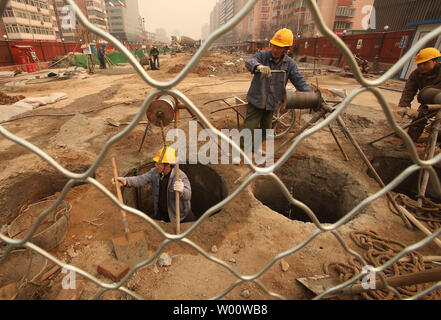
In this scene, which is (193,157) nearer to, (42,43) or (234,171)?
(234,171)

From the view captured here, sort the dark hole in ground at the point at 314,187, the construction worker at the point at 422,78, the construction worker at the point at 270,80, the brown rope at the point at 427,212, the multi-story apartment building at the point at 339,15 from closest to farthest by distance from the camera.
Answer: the brown rope at the point at 427,212 → the construction worker at the point at 270,80 → the construction worker at the point at 422,78 → the dark hole in ground at the point at 314,187 → the multi-story apartment building at the point at 339,15

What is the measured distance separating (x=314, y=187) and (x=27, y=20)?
55.3 m

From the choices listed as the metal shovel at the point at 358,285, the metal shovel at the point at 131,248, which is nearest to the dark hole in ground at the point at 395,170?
the metal shovel at the point at 358,285

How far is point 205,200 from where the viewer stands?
16.4 ft

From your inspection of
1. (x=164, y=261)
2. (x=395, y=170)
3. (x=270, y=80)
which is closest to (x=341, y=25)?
(x=395, y=170)

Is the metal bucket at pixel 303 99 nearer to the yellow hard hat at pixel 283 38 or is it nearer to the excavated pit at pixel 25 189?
the yellow hard hat at pixel 283 38

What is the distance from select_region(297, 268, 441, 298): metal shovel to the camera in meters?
1.40

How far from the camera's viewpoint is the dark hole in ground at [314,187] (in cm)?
387

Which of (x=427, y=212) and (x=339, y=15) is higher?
(x=339, y=15)

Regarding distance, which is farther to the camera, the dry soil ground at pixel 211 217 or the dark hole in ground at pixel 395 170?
the dark hole in ground at pixel 395 170

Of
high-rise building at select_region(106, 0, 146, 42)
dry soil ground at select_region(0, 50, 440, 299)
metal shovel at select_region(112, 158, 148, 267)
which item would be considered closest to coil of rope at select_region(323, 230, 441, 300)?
dry soil ground at select_region(0, 50, 440, 299)

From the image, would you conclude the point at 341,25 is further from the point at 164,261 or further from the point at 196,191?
the point at 164,261

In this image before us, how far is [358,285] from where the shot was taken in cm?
166

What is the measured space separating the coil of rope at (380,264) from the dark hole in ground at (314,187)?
3.94 ft
